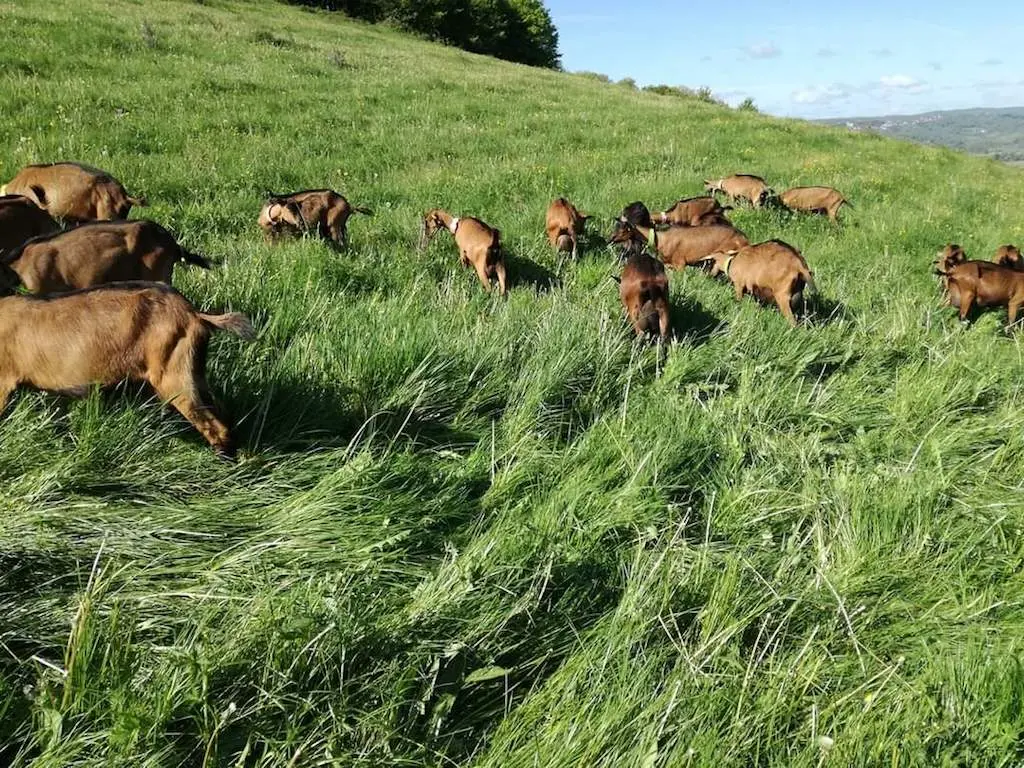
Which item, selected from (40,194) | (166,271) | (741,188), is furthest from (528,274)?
(741,188)

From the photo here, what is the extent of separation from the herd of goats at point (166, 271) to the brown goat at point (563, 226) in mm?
19

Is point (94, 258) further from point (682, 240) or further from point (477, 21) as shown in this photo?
point (477, 21)

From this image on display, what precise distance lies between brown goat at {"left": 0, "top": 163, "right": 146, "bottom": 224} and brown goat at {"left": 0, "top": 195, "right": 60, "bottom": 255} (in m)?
0.69

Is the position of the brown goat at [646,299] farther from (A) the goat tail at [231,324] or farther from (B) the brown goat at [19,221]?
(B) the brown goat at [19,221]

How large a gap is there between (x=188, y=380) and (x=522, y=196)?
295 inches

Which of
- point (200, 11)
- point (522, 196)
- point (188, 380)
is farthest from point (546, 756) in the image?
point (200, 11)

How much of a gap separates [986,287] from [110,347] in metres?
8.39

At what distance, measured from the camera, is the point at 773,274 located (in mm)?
7074

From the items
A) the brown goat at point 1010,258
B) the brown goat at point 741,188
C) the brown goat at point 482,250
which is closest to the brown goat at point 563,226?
the brown goat at point 482,250

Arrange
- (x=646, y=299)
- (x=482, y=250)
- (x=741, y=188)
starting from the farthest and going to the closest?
(x=741, y=188) → (x=482, y=250) → (x=646, y=299)

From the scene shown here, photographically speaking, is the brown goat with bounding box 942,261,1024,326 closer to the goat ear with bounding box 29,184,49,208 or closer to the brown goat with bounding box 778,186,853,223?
the brown goat with bounding box 778,186,853,223

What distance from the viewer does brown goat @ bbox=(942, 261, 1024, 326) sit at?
765cm

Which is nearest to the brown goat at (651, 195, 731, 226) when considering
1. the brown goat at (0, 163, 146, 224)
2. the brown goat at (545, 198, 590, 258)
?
the brown goat at (545, 198, 590, 258)

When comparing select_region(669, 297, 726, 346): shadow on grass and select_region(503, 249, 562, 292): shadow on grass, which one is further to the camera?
select_region(503, 249, 562, 292): shadow on grass
